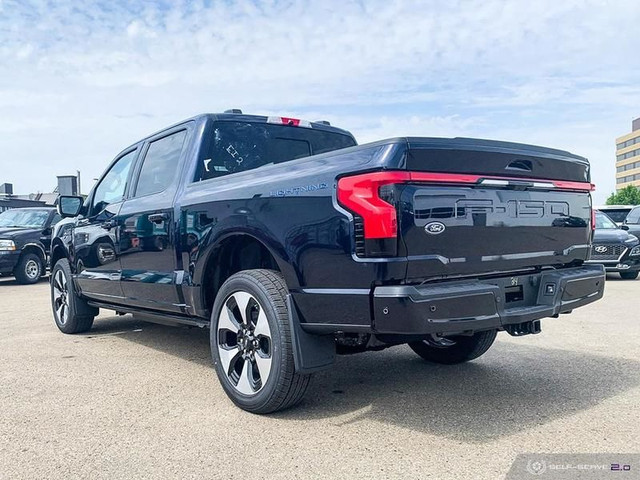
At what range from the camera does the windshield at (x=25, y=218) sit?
1377 centimetres

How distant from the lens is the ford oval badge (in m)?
3.05

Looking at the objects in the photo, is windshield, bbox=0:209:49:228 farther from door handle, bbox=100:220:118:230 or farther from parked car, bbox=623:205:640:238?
parked car, bbox=623:205:640:238

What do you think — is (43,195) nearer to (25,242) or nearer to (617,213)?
(25,242)

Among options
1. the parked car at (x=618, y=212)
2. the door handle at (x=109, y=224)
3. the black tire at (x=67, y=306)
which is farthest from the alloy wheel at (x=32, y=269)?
the parked car at (x=618, y=212)

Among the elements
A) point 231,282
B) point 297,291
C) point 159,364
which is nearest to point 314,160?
point 297,291

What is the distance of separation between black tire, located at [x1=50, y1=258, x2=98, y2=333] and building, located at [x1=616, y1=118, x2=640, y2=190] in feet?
447

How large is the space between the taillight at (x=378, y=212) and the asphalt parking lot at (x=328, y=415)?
41.7 inches

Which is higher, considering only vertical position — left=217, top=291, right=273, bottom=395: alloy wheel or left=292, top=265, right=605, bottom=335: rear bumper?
left=292, top=265, right=605, bottom=335: rear bumper

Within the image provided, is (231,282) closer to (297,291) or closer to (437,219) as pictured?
(297,291)

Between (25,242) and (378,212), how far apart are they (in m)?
12.2

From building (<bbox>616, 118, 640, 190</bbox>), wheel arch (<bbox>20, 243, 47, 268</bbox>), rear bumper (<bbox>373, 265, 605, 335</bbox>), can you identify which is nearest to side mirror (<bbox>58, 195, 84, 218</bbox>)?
rear bumper (<bbox>373, 265, 605, 335</bbox>)

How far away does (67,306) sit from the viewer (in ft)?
21.2

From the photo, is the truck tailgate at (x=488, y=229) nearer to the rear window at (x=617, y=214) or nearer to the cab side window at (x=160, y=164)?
the cab side window at (x=160, y=164)

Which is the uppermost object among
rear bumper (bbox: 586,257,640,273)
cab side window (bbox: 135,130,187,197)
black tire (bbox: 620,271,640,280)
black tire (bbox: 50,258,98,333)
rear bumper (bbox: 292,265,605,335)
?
cab side window (bbox: 135,130,187,197)
